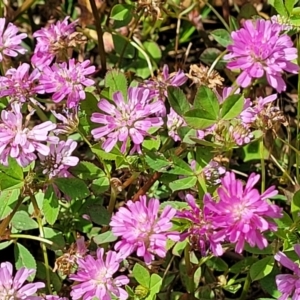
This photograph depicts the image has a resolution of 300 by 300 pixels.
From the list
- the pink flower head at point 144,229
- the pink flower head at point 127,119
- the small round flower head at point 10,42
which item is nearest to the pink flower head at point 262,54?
the pink flower head at point 127,119

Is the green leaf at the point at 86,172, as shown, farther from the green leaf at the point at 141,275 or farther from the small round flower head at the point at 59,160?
the green leaf at the point at 141,275

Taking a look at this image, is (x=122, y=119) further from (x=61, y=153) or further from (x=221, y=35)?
(x=221, y=35)

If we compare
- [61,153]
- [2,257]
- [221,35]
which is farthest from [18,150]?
[221,35]

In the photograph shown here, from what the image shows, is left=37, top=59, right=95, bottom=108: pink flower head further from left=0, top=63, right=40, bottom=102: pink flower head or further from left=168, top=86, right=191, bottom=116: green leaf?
left=168, top=86, right=191, bottom=116: green leaf

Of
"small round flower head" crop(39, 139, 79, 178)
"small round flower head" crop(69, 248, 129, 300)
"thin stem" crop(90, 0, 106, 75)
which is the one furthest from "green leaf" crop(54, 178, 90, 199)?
"thin stem" crop(90, 0, 106, 75)

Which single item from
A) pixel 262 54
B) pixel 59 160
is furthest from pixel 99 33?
pixel 262 54
